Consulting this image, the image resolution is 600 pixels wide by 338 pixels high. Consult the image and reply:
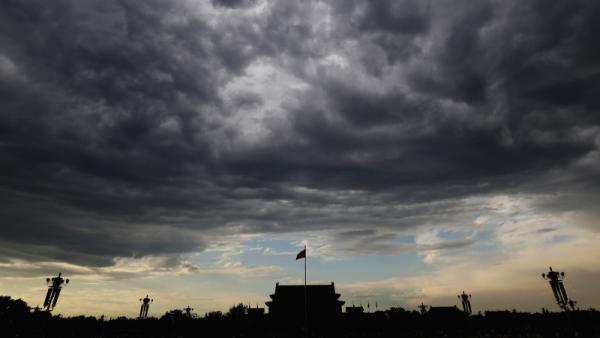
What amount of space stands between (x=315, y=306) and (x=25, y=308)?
5257cm

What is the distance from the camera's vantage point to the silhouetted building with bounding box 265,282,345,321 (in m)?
49.3

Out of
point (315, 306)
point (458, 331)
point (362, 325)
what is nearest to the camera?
point (458, 331)

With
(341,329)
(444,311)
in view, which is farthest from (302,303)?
(444,311)

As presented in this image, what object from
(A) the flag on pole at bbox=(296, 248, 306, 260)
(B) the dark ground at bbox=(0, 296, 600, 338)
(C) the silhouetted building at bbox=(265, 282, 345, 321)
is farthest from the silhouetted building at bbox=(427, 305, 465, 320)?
(A) the flag on pole at bbox=(296, 248, 306, 260)

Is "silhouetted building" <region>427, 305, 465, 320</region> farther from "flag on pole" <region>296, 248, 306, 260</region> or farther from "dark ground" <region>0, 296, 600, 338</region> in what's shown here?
"flag on pole" <region>296, 248, 306, 260</region>

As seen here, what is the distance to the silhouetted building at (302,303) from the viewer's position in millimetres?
49312

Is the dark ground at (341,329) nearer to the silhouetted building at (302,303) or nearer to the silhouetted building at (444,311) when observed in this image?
the silhouetted building at (302,303)

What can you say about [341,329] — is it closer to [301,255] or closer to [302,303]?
[301,255]

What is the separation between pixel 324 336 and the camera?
2800 centimetres

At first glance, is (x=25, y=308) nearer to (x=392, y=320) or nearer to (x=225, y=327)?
(x=225, y=327)

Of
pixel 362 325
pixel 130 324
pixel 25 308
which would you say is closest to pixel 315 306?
pixel 362 325

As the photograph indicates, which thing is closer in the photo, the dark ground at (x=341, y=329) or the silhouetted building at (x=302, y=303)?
the dark ground at (x=341, y=329)

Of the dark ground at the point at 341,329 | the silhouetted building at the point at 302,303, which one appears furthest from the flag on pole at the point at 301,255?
the silhouetted building at the point at 302,303

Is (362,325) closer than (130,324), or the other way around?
(362,325)
